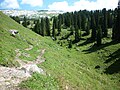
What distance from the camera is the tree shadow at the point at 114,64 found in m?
54.7

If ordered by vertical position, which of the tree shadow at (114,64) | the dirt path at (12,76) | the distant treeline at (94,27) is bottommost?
the tree shadow at (114,64)

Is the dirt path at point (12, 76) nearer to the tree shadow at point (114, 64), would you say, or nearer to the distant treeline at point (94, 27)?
the tree shadow at point (114, 64)

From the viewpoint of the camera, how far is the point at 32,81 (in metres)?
24.4

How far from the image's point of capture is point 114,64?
59562 mm

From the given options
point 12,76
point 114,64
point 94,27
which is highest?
point 12,76

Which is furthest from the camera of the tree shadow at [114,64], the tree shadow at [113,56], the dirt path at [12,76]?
the tree shadow at [113,56]

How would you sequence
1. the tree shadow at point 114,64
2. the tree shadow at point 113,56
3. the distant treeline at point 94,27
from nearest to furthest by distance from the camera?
1. the tree shadow at point 114,64
2. the tree shadow at point 113,56
3. the distant treeline at point 94,27

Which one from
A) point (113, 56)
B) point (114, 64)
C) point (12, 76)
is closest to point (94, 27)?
point (113, 56)

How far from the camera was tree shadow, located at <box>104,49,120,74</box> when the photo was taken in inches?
2153

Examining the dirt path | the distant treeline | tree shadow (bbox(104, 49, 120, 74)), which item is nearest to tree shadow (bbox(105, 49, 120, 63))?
tree shadow (bbox(104, 49, 120, 74))

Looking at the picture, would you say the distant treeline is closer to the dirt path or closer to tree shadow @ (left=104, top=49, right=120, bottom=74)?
tree shadow @ (left=104, top=49, right=120, bottom=74)

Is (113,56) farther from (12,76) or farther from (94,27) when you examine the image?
(12,76)

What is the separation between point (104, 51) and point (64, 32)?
58528 millimetres

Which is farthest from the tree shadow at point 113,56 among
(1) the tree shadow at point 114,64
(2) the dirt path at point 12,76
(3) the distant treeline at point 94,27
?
(2) the dirt path at point 12,76
